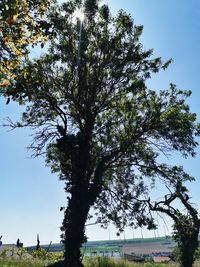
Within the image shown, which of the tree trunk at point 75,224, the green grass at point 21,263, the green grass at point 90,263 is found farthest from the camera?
the tree trunk at point 75,224

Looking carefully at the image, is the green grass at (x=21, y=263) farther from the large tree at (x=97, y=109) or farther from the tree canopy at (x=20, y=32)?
the tree canopy at (x=20, y=32)

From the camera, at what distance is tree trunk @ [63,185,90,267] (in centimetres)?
2098

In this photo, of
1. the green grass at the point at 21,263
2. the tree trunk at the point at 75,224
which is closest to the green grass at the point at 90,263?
the green grass at the point at 21,263

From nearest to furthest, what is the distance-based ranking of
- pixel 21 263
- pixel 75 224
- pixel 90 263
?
pixel 21 263
pixel 75 224
pixel 90 263

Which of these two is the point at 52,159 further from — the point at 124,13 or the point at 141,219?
the point at 124,13

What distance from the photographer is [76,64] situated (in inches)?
938

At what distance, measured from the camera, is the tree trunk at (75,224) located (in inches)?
826

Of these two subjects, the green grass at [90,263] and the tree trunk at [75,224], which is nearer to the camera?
the green grass at [90,263]

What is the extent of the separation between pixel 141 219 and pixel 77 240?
568cm

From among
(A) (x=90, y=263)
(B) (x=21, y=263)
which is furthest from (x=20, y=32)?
(A) (x=90, y=263)

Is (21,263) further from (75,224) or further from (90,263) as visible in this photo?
(90,263)

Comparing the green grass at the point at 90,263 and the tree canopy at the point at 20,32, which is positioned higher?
the tree canopy at the point at 20,32

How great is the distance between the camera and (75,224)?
21453 millimetres

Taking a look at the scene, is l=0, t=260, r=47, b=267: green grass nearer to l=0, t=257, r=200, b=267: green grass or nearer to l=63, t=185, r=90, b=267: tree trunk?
l=0, t=257, r=200, b=267: green grass
